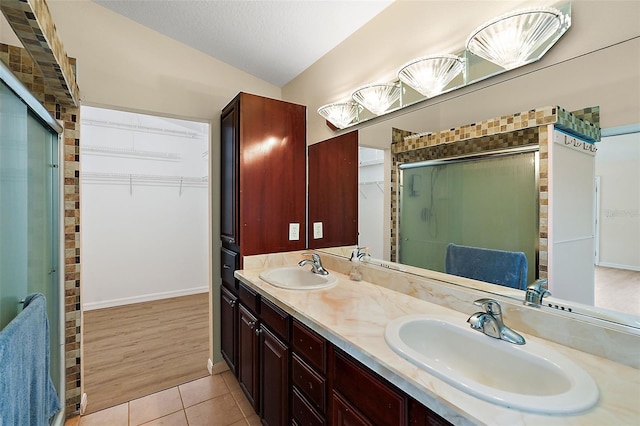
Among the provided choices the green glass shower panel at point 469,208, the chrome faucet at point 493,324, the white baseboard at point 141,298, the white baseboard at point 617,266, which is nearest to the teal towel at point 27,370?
the chrome faucet at point 493,324

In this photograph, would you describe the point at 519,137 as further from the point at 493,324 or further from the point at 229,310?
the point at 229,310

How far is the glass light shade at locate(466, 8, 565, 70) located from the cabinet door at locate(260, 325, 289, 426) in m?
1.64

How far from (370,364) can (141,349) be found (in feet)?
9.18

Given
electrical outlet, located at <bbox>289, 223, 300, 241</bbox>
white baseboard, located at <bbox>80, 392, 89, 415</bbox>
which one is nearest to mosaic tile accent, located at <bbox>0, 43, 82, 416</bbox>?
white baseboard, located at <bbox>80, 392, 89, 415</bbox>

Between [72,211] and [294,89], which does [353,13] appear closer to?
[294,89]

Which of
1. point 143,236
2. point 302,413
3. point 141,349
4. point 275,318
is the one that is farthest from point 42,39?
point 143,236

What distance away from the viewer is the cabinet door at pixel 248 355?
183 centimetres

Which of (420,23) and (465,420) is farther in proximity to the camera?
(420,23)

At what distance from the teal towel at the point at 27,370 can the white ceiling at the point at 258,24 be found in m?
1.92

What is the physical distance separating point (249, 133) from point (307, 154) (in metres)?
0.52

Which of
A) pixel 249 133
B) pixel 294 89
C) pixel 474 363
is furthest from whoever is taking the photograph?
pixel 294 89

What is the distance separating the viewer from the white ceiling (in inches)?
73.0

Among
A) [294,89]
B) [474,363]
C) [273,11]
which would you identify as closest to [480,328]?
[474,363]

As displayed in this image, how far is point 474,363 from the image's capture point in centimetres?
105
